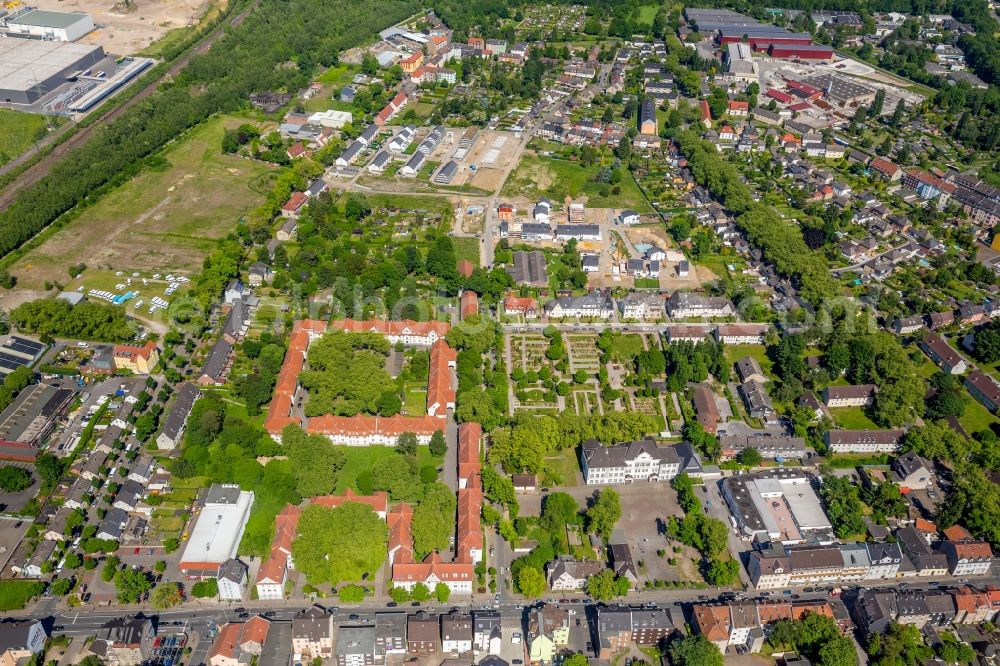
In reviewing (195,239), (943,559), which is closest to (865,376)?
(943,559)

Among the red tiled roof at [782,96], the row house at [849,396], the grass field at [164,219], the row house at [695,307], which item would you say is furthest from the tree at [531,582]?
the red tiled roof at [782,96]

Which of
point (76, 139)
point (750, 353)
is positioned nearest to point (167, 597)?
point (750, 353)

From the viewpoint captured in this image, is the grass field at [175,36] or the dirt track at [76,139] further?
the grass field at [175,36]

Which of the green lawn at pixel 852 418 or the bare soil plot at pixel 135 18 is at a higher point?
the bare soil plot at pixel 135 18

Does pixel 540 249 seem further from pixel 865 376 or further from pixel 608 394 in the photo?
pixel 865 376

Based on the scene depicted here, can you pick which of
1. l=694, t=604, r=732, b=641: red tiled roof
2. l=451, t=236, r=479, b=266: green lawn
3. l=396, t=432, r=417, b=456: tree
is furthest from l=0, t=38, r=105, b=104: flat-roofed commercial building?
l=694, t=604, r=732, b=641: red tiled roof

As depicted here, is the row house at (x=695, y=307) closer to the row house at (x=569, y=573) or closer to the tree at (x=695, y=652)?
the row house at (x=569, y=573)

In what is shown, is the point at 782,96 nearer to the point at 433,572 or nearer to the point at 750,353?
the point at 750,353

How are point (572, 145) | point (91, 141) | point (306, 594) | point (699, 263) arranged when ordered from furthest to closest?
point (572, 145)
point (91, 141)
point (699, 263)
point (306, 594)
